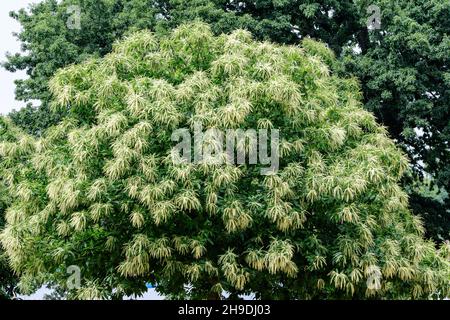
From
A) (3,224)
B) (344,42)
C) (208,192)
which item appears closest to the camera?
(208,192)

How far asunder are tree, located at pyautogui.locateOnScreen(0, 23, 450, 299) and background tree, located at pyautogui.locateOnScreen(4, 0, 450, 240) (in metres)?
5.11

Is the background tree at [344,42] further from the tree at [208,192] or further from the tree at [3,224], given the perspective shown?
the tree at [208,192]

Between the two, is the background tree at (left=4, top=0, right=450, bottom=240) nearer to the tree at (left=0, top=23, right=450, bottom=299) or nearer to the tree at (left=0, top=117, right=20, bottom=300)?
the tree at (left=0, top=117, right=20, bottom=300)

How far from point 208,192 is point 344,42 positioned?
10372mm

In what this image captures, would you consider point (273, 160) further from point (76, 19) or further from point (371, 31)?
point (76, 19)

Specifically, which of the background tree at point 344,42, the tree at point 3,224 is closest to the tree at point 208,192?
the tree at point 3,224

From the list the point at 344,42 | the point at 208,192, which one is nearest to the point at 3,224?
the point at 208,192

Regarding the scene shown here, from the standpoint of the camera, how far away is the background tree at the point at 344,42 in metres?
14.8

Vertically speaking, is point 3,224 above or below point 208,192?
above

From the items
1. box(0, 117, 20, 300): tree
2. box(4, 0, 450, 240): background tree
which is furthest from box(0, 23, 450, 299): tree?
box(4, 0, 450, 240): background tree

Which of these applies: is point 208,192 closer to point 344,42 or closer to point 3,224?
point 3,224

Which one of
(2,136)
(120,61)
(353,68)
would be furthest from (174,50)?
(353,68)

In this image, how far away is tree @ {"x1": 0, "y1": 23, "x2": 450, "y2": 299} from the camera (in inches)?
332

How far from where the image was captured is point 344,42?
680 inches
